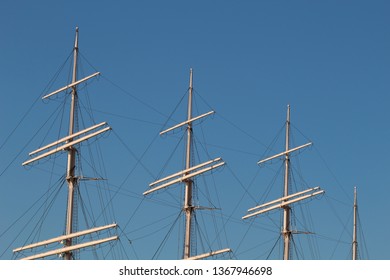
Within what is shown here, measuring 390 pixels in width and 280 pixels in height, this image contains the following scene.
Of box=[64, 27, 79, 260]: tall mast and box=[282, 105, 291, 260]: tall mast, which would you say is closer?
box=[64, 27, 79, 260]: tall mast

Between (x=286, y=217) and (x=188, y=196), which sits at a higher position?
(x=286, y=217)

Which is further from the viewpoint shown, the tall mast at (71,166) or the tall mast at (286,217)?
the tall mast at (286,217)

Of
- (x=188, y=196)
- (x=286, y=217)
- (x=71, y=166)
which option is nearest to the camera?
(x=71, y=166)

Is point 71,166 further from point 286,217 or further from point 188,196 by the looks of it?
point 286,217

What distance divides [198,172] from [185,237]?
671 cm

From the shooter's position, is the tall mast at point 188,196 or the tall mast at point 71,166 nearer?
the tall mast at point 71,166

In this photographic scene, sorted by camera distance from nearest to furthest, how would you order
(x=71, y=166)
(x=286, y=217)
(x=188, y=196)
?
(x=71, y=166)
(x=188, y=196)
(x=286, y=217)

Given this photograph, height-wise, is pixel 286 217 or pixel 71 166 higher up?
pixel 286 217

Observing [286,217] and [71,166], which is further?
[286,217]

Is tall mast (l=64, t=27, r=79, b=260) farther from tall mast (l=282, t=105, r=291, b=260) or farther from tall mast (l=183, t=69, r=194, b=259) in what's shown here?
tall mast (l=282, t=105, r=291, b=260)

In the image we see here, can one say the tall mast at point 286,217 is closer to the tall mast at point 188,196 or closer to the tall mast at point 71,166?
the tall mast at point 188,196
